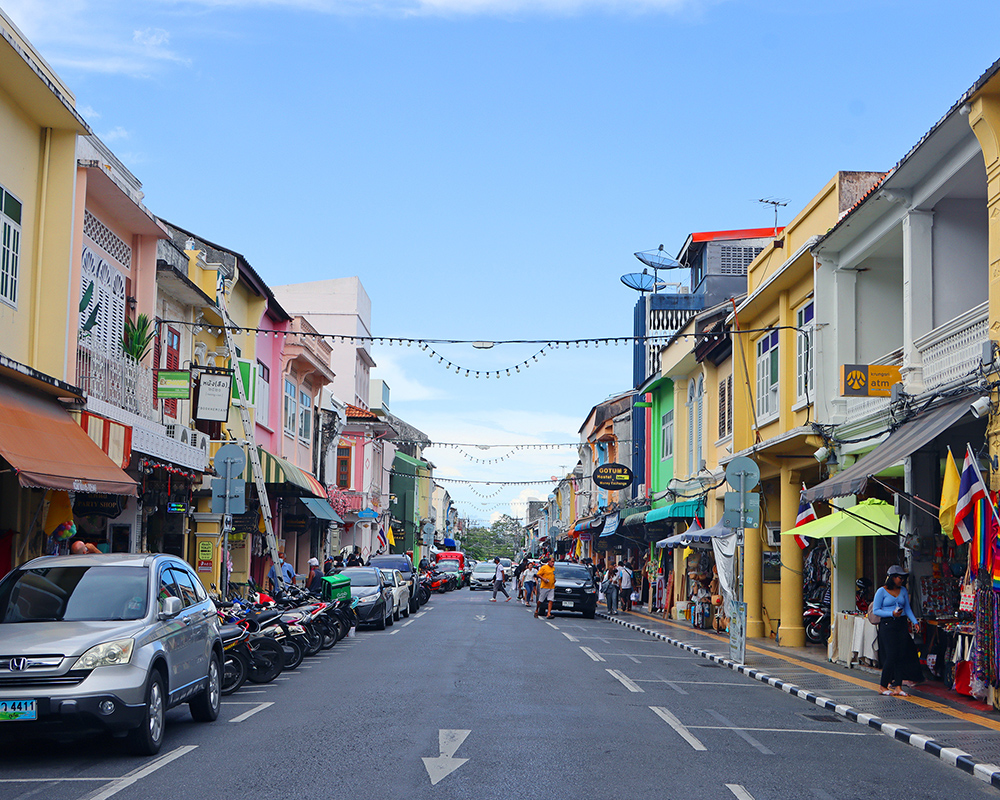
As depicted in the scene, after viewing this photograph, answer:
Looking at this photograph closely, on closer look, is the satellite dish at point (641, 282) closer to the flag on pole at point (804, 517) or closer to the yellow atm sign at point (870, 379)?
the flag on pole at point (804, 517)

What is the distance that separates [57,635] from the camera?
29.8ft

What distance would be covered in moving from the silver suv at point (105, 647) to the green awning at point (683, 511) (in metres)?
21.1

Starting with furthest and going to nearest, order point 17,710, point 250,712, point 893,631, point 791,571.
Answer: point 791,571, point 893,631, point 250,712, point 17,710

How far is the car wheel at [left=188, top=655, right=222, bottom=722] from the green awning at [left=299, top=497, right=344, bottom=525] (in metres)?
21.2

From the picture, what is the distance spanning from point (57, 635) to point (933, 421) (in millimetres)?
10834

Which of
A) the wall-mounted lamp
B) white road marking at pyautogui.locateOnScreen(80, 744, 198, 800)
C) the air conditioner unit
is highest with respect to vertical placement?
the wall-mounted lamp

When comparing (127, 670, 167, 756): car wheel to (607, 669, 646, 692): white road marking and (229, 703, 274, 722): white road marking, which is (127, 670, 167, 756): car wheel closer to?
(229, 703, 274, 722): white road marking

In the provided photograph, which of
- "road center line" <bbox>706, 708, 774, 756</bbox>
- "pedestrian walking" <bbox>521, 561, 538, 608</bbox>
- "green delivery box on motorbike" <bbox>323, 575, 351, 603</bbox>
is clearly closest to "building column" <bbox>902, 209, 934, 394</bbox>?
"road center line" <bbox>706, 708, 774, 756</bbox>

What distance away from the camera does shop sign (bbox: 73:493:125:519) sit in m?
17.1

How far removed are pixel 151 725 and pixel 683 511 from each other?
24.1m

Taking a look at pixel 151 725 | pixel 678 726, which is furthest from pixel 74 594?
pixel 678 726

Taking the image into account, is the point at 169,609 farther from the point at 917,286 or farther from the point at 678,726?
the point at 917,286

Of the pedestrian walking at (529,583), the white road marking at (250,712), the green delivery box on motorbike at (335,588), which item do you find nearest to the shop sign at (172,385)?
the green delivery box on motorbike at (335,588)

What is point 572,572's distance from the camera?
35156mm
